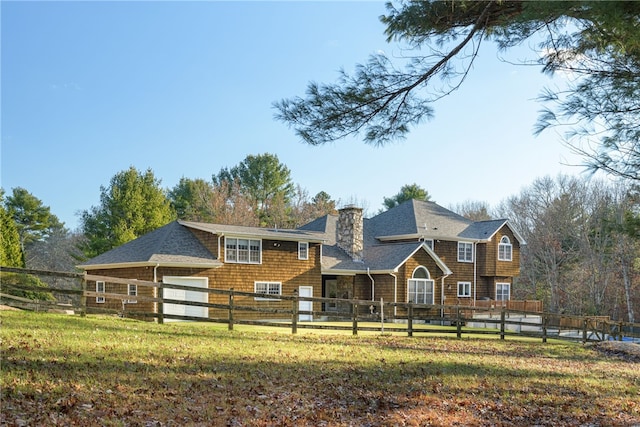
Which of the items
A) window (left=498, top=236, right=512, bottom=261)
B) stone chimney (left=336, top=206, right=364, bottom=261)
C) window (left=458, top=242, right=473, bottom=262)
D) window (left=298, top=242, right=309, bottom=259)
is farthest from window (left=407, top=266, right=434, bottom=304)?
window (left=498, top=236, right=512, bottom=261)

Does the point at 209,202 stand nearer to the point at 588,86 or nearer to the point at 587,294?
the point at 587,294

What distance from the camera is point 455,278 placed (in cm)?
3503

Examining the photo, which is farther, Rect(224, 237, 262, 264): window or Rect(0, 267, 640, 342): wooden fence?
Rect(224, 237, 262, 264): window

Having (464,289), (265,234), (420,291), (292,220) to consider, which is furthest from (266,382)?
(292,220)

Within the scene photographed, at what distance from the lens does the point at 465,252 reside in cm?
3603

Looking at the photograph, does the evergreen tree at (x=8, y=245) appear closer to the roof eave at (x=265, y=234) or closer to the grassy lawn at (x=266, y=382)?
the roof eave at (x=265, y=234)

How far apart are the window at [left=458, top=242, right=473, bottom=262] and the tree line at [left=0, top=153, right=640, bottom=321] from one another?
26.1ft

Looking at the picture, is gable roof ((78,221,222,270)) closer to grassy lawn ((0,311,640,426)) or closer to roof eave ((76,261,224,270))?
roof eave ((76,261,224,270))

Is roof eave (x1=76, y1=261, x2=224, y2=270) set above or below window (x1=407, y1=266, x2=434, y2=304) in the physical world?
above

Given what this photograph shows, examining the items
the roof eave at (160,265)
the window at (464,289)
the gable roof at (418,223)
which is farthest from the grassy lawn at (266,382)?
the window at (464,289)

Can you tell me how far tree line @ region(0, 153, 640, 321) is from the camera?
124 feet

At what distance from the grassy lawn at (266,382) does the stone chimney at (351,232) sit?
17058 millimetres

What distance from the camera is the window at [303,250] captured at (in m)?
28.4

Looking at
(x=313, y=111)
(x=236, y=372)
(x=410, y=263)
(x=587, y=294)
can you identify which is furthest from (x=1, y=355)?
(x=587, y=294)
